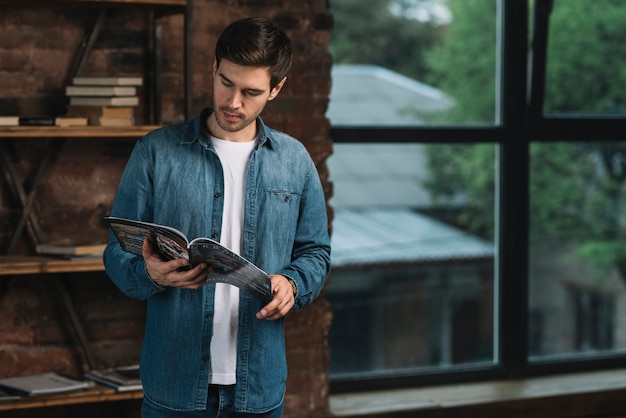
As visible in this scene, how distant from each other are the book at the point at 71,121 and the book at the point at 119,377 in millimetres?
864

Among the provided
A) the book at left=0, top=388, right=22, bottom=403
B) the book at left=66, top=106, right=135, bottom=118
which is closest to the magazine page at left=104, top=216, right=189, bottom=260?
the book at left=66, top=106, right=135, bottom=118

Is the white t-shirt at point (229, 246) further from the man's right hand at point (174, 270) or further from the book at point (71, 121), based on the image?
the book at point (71, 121)

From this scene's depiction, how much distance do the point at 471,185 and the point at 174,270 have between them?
92.5 inches

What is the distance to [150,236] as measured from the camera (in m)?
2.06

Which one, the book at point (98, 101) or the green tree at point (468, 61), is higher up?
the green tree at point (468, 61)

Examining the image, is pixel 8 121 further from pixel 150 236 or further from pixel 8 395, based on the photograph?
pixel 150 236

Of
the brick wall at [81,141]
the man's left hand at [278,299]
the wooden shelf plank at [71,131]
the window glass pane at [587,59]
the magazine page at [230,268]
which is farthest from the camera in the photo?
the window glass pane at [587,59]

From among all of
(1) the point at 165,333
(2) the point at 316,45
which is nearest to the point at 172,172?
(1) the point at 165,333

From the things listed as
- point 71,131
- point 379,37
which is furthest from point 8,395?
point 379,37

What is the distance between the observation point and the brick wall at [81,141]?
10.7 feet

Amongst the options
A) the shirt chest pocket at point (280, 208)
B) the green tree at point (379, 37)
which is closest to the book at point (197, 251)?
the shirt chest pocket at point (280, 208)

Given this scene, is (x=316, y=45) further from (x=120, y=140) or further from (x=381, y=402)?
(x=381, y=402)

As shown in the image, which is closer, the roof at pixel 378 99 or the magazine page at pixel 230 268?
the magazine page at pixel 230 268

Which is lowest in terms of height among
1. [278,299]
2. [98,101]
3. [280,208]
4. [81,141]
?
[278,299]
